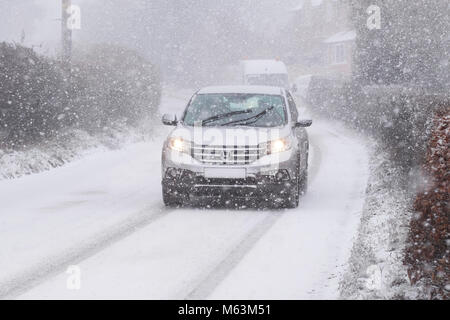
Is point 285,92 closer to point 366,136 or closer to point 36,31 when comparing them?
point 366,136

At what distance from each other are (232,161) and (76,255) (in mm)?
3382

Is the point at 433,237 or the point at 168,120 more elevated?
the point at 168,120

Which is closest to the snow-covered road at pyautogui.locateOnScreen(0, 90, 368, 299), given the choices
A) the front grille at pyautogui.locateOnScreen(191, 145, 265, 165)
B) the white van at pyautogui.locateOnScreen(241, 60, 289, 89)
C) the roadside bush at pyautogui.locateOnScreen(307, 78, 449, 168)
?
the front grille at pyautogui.locateOnScreen(191, 145, 265, 165)

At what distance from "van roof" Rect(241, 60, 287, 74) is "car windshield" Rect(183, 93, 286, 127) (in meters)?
28.6

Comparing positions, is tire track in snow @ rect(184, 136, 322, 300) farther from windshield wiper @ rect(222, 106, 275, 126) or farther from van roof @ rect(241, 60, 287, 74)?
van roof @ rect(241, 60, 287, 74)

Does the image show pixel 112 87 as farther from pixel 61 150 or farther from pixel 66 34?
pixel 61 150

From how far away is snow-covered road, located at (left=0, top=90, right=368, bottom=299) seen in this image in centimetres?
668

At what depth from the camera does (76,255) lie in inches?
313

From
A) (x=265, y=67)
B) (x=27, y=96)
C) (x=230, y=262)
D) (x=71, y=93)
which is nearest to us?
(x=230, y=262)

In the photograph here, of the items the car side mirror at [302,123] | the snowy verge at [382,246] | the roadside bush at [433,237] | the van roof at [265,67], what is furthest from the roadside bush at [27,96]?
the van roof at [265,67]

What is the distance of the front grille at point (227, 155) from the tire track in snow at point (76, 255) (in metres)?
0.96

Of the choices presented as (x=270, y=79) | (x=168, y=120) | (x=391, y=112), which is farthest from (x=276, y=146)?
(x=270, y=79)

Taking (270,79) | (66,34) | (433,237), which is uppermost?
(66,34)

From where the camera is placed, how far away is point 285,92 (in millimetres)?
12836
